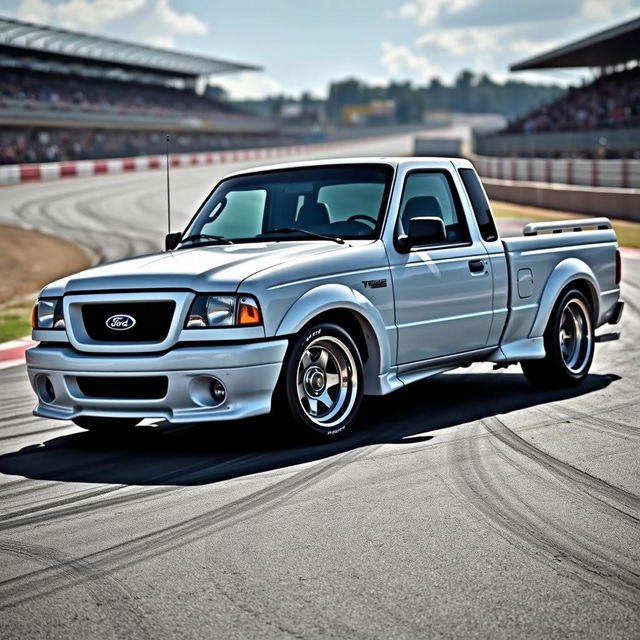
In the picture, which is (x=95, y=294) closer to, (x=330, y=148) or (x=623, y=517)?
(x=623, y=517)

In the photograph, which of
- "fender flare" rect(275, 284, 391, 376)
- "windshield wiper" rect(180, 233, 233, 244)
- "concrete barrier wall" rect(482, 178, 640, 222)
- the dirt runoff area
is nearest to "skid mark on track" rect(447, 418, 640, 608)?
"fender flare" rect(275, 284, 391, 376)

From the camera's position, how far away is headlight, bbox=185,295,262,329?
6.22m

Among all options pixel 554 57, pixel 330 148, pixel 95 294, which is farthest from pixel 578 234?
pixel 330 148

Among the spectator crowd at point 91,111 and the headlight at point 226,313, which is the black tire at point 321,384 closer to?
the headlight at point 226,313

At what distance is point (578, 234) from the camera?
8.91m

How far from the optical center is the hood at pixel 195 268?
6316mm

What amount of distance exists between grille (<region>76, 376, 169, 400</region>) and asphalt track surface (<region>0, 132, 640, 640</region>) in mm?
376

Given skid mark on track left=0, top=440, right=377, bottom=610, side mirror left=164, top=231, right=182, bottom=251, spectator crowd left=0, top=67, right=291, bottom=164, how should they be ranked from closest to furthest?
skid mark on track left=0, top=440, right=377, bottom=610 → side mirror left=164, top=231, right=182, bottom=251 → spectator crowd left=0, top=67, right=291, bottom=164

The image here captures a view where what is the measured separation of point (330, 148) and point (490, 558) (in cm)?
7672

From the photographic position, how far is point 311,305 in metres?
6.45

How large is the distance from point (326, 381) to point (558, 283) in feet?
8.47

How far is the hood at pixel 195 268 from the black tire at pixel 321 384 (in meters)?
0.50

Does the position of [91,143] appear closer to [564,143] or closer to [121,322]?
[564,143]

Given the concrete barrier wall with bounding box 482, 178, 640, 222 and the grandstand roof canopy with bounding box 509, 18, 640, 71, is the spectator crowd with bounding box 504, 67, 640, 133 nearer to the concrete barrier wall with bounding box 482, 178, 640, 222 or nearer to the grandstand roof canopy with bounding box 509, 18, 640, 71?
the grandstand roof canopy with bounding box 509, 18, 640, 71
